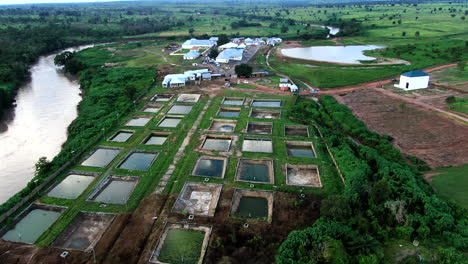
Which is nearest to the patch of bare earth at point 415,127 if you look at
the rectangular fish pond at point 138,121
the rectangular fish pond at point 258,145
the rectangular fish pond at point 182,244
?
the rectangular fish pond at point 258,145

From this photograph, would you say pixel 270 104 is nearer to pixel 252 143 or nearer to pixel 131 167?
pixel 252 143

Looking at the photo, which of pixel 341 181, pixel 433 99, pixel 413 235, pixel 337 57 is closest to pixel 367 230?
pixel 413 235

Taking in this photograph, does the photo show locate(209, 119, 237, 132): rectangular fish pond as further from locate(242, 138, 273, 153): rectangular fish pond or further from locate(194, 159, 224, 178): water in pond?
locate(194, 159, 224, 178): water in pond

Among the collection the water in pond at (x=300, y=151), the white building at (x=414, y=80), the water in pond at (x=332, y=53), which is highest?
the water in pond at (x=332, y=53)

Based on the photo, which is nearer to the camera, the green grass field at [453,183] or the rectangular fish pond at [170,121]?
the green grass field at [453,183]

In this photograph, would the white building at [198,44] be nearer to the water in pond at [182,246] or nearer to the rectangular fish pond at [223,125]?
the rectangular fish pond at [223,125]

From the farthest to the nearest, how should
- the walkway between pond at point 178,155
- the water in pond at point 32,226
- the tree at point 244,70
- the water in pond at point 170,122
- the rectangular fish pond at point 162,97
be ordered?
1. the tree at point 244,70
2. the rectangular fish pond at point 162,97
3. the water in pond at point 170,122
4. the walkway between pond at point 178,155
5. the water in pond at point 32,226

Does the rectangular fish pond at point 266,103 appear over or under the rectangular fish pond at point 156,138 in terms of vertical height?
over
